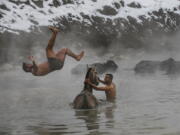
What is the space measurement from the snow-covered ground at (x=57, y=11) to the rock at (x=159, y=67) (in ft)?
49.5

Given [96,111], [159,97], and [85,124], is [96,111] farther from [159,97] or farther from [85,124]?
[159,97]

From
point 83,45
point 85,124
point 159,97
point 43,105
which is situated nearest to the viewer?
point 85,124

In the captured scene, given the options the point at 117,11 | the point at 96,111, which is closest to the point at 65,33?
the point at 117,11

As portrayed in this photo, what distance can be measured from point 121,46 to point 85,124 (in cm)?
4373

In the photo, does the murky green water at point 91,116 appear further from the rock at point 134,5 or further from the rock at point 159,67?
the rock at point 134,5

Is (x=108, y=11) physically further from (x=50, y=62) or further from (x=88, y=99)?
(x=50, y=62)

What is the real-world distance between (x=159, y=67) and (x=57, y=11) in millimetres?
20914

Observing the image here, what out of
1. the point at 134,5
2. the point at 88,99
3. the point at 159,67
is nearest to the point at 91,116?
the point at 88,99

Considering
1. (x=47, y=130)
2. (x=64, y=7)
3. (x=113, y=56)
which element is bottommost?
(x=47, y=130)

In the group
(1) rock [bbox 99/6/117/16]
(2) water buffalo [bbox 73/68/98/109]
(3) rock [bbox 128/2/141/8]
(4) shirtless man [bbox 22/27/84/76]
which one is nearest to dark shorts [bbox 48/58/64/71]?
(4) shirtless man [bbox 22/27/84/76]

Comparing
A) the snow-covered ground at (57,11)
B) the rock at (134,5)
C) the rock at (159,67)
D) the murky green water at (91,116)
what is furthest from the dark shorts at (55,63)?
the rock at (134,5)

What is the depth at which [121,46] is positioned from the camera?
54094 millimetres

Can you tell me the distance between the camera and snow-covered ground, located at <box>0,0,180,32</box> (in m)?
47.8

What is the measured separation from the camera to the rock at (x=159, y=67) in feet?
110
